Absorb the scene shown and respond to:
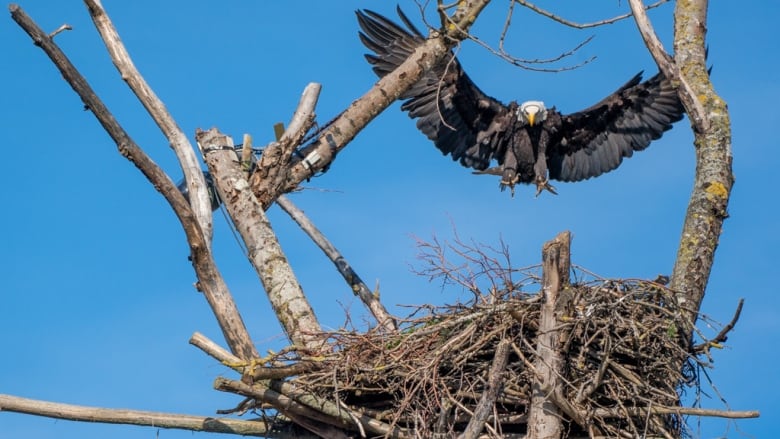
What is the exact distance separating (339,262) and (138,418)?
8.85 feet

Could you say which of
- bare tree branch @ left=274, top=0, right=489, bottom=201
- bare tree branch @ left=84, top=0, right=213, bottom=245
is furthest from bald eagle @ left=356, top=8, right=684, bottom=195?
bare tree branch @ left=84, top=0, right=213, bottom=245

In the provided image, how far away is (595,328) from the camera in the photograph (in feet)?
22.3

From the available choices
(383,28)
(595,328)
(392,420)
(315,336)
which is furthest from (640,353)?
(383,28)

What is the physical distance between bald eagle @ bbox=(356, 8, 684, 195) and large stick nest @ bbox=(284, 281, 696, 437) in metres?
5.64

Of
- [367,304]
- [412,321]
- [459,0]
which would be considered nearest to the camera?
[412,321]

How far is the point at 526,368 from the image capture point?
691 cm

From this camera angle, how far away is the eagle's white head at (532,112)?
42.1 feet

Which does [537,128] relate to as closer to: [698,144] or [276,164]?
Result: [698,144]

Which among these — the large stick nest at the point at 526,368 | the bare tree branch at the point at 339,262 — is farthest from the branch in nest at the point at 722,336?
the bare tree branch at the point at 339,262

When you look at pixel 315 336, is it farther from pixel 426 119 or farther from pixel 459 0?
pixel 426 119

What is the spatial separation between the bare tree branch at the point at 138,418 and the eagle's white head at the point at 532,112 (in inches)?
256

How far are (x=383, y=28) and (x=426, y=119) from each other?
1463 mm

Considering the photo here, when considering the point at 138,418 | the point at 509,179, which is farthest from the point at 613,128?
the point at 138,418

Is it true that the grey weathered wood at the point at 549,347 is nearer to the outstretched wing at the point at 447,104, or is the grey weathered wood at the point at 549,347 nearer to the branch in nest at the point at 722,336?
Answer: the branch in nest at the point at 722,336
